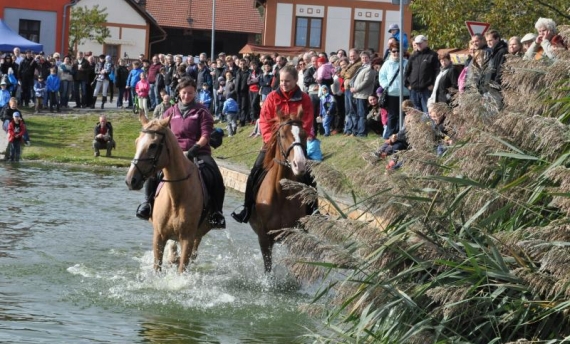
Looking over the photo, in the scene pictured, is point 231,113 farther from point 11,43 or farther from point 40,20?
point 40,20

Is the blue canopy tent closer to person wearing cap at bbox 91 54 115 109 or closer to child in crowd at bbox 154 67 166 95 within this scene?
person wearing cap at bbox 91 54 115 109

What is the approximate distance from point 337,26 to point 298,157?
5915cm

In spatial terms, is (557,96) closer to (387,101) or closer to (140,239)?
(140,239)

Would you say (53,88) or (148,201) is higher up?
(53,88)

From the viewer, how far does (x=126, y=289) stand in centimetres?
1258

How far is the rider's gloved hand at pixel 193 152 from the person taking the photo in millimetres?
13039

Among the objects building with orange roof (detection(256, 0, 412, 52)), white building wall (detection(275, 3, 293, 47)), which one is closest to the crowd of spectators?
white building wall (detection(275, 3, 293, 47))

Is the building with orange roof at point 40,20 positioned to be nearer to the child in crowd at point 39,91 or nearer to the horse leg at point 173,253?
the child in crowd at point 39,91

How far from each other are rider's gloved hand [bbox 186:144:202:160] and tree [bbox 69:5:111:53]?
60.0 meters

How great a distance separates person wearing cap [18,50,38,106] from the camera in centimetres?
4188

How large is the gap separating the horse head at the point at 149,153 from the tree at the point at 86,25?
61060 mm

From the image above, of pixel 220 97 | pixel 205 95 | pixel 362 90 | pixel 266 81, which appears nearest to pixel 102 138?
pixel 266 81

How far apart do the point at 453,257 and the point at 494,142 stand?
880mm

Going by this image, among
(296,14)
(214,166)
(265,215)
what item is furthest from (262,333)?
(296,14)
